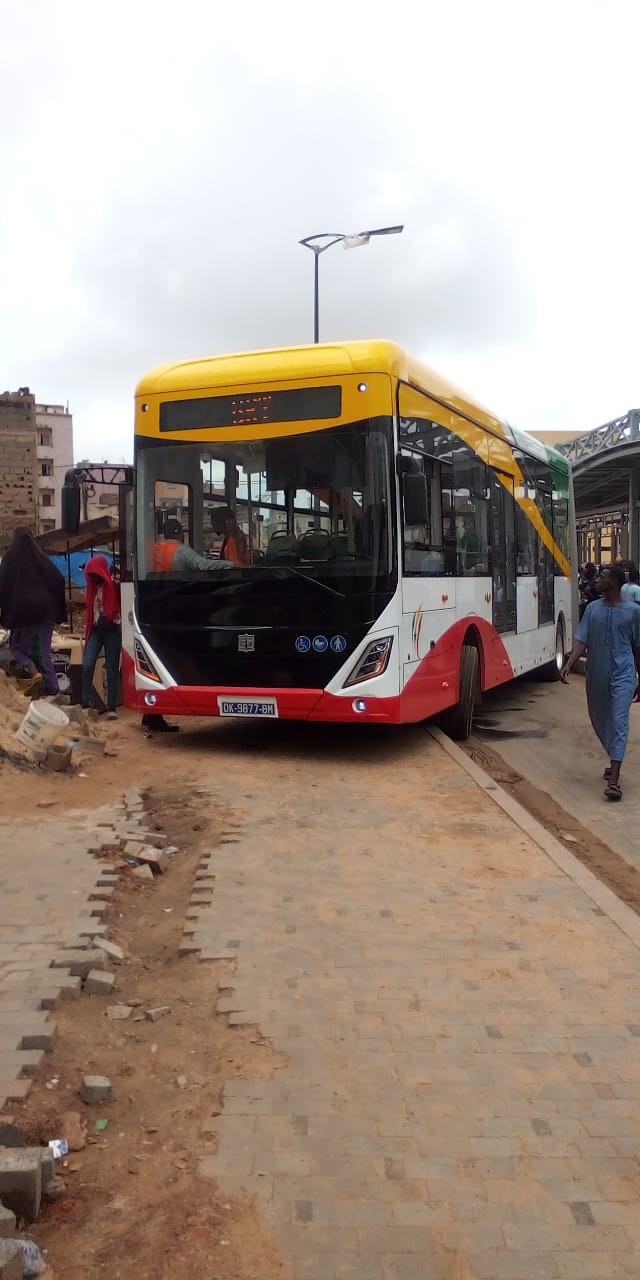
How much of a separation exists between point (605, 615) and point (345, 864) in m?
3.67

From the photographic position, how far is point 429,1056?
11.5 feet

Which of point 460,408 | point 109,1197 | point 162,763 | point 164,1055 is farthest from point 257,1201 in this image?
point 460,408

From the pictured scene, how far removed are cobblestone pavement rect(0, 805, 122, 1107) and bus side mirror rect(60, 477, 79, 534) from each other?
3.30 meters

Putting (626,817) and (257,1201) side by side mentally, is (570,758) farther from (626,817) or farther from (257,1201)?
(257,1201)

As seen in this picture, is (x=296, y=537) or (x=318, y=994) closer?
(x=318, y=994)

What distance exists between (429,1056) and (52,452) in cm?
8767

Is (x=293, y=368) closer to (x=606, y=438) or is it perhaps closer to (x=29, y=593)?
(x=29, y=593)

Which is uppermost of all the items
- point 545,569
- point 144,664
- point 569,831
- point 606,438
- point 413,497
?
point 606,438

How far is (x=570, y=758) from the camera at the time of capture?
9883 mm

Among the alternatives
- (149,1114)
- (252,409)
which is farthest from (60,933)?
(252,409)

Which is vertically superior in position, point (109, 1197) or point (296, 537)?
point (296, 537)

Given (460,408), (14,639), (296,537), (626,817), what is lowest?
(626,817)

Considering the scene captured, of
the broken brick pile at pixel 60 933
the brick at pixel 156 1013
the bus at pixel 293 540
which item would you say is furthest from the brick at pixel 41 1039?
the bus at pixel 293 540

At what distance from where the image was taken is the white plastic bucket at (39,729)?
8.02m
